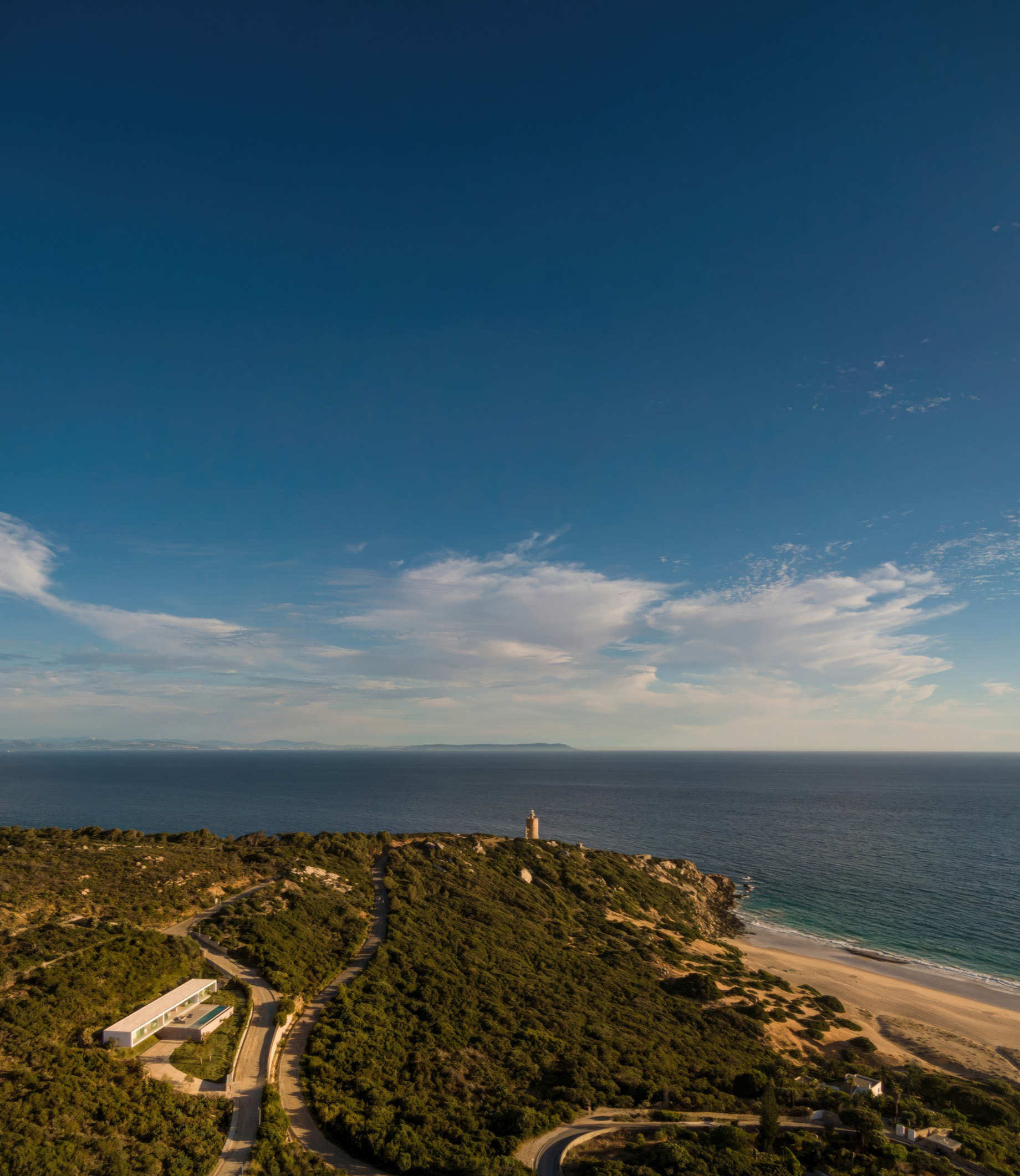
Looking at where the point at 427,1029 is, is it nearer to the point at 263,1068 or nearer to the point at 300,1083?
the point at 300,1083

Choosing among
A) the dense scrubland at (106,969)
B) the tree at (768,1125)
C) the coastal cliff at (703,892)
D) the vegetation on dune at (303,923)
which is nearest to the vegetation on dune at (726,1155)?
the tree at (768,1125)

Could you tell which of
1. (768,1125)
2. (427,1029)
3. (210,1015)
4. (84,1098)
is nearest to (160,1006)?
(210,1015)

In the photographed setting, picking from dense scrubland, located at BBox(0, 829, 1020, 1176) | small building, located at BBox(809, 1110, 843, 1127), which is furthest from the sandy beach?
small building, located at BBox(809, 1110, 843, 1127)

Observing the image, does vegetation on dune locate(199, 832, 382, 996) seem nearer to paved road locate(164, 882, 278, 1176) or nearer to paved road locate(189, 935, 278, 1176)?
paved road locate(164, 882, 278, 1176)

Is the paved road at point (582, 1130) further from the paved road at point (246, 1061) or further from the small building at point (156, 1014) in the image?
the small building at point (156, 1014)

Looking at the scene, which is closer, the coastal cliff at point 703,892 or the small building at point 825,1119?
the small building at point 825,1119
